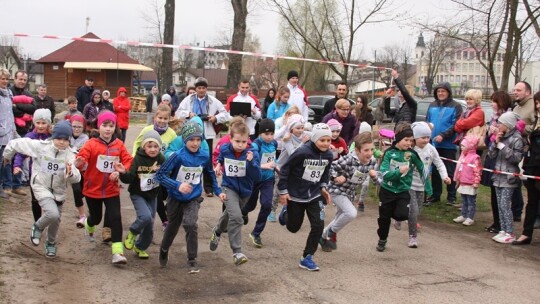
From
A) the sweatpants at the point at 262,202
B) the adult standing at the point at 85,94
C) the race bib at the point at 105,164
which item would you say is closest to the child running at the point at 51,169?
the race bib at the point at 105,164

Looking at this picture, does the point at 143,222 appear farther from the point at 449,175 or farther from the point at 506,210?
the point at 449,175

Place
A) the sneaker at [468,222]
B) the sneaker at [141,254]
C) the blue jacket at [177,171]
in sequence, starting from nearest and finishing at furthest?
the blue jacket at [177,171], the sneaker at [141,254], the sneaker at [468,222]

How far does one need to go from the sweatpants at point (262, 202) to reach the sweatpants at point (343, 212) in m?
0.82

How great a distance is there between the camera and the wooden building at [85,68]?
46.9 m

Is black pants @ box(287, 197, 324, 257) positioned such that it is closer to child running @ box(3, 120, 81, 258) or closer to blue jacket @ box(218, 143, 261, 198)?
blue jacket @ box(218, 143, 261, 198)

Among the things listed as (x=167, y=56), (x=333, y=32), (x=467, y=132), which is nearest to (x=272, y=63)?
(x=167, y=56)

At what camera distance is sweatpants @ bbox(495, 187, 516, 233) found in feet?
27.6

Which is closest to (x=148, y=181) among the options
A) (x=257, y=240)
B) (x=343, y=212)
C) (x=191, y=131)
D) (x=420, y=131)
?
(x=191, y=131)

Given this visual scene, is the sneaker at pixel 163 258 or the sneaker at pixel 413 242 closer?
the sneaker at pixel 163 258

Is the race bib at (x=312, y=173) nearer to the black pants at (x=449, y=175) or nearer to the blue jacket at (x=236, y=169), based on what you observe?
the blue jacket at (x=236, y=169)

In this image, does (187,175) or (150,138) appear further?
(150,138)

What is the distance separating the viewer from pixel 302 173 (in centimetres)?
693

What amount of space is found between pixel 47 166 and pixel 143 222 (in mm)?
1286

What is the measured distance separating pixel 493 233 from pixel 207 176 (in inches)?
176
